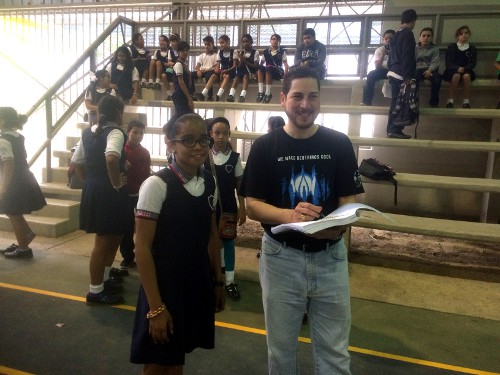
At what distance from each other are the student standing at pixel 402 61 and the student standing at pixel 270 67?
6.64ft

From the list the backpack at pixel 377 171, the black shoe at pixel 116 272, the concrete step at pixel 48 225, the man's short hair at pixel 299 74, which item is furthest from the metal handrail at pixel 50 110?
the man's short hair at pixel 299 74

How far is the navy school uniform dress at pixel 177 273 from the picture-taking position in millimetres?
1875

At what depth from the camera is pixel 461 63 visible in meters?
6.39

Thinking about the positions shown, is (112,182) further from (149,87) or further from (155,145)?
(155,145)

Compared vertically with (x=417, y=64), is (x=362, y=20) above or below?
above

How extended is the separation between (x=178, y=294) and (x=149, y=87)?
6791 millimetres

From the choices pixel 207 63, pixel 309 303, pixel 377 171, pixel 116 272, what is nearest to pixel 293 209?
pixel 309 303

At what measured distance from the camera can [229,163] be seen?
12.4ft

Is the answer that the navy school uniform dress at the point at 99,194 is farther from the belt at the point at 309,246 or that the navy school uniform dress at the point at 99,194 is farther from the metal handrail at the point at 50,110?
the metal handrail at the point at 50,110

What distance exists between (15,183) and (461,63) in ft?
21.7

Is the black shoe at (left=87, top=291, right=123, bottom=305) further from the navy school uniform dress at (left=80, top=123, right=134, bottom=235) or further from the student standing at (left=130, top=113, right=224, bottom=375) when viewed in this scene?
the student standing at (left=130, top=113, right=224, bottom=375)

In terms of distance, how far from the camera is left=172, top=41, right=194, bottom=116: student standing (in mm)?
6336

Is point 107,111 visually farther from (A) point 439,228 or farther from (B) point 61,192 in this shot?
(A) point 439,228

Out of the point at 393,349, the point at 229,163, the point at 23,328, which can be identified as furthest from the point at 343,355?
the point at 23,328
